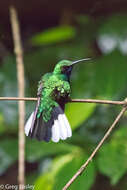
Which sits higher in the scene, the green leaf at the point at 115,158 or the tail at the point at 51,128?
the tail at the point at 51,128

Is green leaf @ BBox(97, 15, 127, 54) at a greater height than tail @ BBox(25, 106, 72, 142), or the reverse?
green leaf @ BBox(97, 15, 127, 54)

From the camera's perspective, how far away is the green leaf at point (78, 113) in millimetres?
2584

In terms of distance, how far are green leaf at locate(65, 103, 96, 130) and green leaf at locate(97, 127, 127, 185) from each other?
23 cm

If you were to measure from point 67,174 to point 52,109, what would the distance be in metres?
0.62

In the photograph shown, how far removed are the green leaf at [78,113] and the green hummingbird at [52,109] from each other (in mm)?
602

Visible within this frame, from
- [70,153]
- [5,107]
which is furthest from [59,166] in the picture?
[5,107]

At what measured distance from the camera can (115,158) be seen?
2.44 m

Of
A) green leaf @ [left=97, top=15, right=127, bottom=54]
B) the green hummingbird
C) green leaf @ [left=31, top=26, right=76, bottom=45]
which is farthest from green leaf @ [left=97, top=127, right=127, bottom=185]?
green leaf @ [left=31, top=26, right=76, bottom=45]

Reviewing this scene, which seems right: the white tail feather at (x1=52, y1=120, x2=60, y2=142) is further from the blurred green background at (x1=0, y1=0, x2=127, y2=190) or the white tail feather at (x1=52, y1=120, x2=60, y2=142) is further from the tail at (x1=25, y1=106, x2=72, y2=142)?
the blurred green background at (x1=0, y1=0, x2=127, y2=190)

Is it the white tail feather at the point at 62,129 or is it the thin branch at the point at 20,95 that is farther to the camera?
the thin branch at the point at 20,95

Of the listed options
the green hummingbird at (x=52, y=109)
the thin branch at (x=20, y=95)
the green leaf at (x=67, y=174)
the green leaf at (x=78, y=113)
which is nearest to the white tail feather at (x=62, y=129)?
the green hummingbird at (x=52, y=109)

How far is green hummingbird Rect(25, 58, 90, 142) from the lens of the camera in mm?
1782

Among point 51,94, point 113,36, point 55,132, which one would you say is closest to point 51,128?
point 55,132

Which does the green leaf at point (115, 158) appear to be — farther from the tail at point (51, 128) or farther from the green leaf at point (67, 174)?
the tail at point (51, 128)
